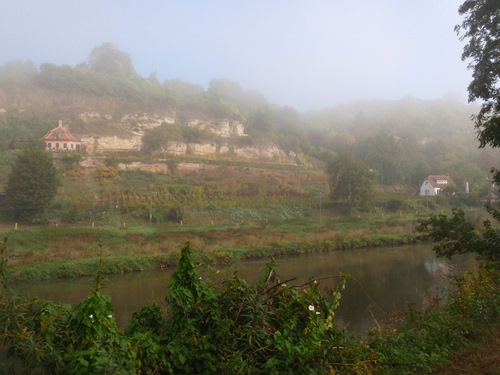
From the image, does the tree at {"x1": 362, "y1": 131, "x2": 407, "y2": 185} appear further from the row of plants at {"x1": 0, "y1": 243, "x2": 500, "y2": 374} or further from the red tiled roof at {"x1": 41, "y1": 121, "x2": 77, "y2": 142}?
the row of plants at {"x1": 0, "y1": 243, "x2": 500, "y2": 374}

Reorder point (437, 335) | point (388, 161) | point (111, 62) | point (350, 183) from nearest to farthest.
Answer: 1. point (437, 335)
2. point (350, 183)
3. point (388, 161)
4. point (111, 62)

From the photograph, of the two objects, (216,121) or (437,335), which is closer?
(437,335)

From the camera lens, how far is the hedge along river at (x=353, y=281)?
28.9ft

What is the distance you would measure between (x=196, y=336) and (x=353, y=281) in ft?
31.3

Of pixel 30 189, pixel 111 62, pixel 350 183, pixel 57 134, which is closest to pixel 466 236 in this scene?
pixel 30 189

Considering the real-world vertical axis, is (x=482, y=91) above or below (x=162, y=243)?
above

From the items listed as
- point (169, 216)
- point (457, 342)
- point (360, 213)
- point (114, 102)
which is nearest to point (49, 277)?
point (169, 216)

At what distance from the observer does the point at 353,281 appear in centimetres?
1155

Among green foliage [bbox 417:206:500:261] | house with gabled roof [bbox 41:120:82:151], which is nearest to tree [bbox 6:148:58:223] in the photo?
house with gabled roof [bbox 41:120:82:151]

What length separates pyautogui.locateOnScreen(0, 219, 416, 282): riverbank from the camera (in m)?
15.8

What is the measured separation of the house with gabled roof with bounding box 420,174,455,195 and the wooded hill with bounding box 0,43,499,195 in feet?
5.74

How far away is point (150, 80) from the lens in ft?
302

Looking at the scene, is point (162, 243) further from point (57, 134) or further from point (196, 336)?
point (57, 134)

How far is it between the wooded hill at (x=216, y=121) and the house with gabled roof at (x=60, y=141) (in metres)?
2.48
